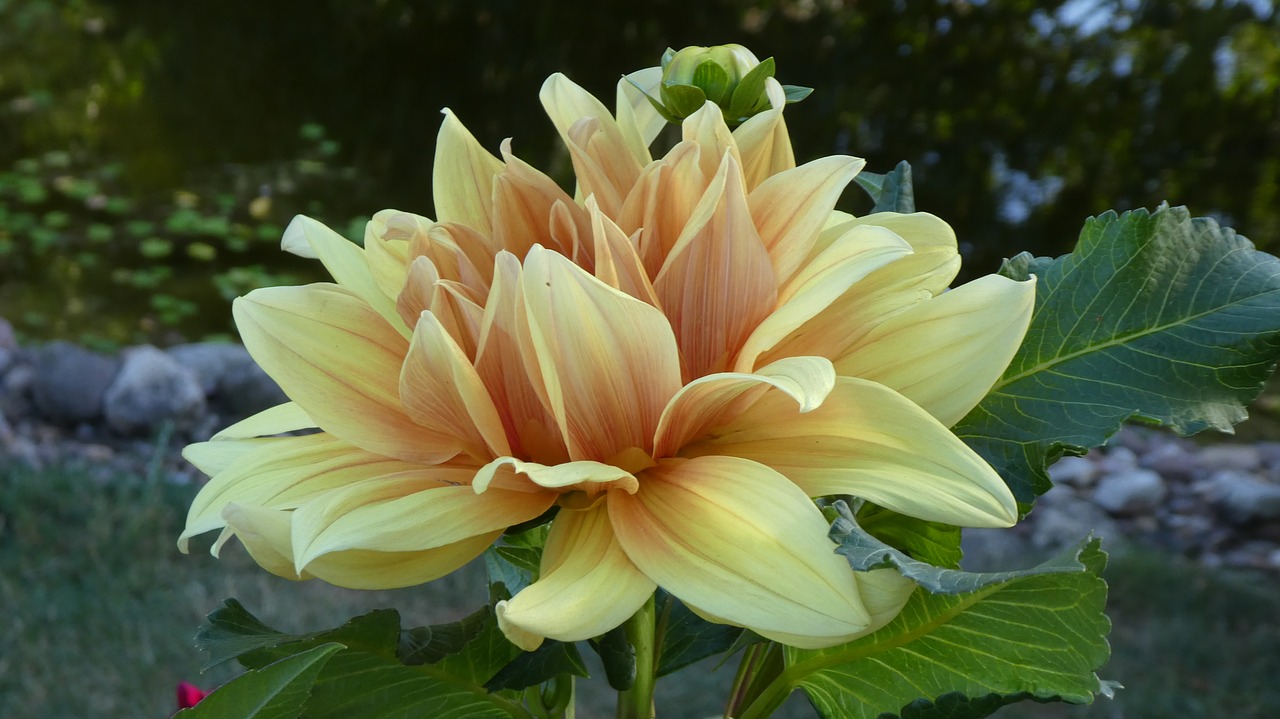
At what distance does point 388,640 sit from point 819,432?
15cm

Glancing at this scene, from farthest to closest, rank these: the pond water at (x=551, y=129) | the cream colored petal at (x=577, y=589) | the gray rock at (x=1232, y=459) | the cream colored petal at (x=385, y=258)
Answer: the pond water at (x=551, y=129) < the gray rock at (x=1232, y=459) < the cream colored petal at (x=385, y=258) < the cream colored petal at (x=577, y=589)

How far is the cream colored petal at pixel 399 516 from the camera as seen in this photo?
0.31 meters

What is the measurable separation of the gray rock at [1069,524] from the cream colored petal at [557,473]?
2.72 metres

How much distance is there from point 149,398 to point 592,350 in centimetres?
308

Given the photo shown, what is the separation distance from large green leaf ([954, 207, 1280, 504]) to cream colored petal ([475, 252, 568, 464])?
14 centimetres

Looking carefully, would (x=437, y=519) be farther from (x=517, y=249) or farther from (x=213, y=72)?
(x=213, y=72)

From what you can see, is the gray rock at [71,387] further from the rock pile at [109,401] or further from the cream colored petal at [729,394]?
the cream colored petal at [729,394]

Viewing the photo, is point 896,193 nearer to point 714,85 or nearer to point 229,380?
point 714,85

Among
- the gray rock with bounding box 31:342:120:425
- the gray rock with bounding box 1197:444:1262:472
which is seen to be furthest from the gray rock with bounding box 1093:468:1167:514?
the gray rock with bounding box 31:342:120:425

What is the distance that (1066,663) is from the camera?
35 centimetres

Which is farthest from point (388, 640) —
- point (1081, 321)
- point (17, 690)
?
point (17, 690)

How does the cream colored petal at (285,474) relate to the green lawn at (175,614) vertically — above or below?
above

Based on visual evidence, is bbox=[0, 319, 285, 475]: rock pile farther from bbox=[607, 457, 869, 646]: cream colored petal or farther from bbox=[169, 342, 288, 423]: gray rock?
bbox=[607, 457, 869, 646]: cream colored petal

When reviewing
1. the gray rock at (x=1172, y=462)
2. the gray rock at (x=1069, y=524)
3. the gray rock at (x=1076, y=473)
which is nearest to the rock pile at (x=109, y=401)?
the gray rock at (x=1069, y=524)
